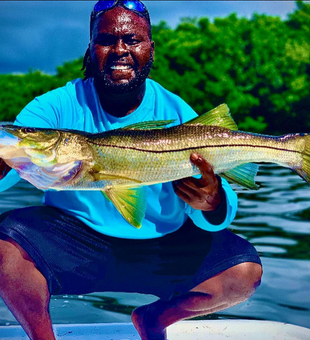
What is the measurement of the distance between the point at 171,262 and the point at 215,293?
349mm

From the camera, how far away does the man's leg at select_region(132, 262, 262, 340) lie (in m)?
3.40

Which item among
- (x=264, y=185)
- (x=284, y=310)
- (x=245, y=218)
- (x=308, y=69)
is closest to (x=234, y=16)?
(x=308, y=69)

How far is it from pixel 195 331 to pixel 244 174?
1724mm

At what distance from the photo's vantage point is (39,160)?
2.57m

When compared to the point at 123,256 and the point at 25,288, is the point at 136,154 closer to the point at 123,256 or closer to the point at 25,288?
the point at 123,256

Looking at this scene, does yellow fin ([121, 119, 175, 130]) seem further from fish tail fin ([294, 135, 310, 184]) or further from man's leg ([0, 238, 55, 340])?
man's leg ([0, 238, 55, 340])

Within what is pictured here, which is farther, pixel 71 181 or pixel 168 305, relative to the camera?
pixel 168 305

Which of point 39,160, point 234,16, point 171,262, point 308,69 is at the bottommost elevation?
point 171,262

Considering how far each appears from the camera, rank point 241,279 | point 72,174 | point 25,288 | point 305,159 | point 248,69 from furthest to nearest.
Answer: point 248,69 < point 241,279 < point 25,288 < point 305,159 < point 72,174

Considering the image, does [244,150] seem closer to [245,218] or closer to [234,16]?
[245,218]

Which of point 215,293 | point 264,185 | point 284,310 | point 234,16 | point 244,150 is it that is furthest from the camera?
point 234,16

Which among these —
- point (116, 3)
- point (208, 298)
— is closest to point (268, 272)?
point (208, 298)

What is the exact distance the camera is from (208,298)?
11.4 feet

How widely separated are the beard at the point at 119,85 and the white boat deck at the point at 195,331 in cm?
180
